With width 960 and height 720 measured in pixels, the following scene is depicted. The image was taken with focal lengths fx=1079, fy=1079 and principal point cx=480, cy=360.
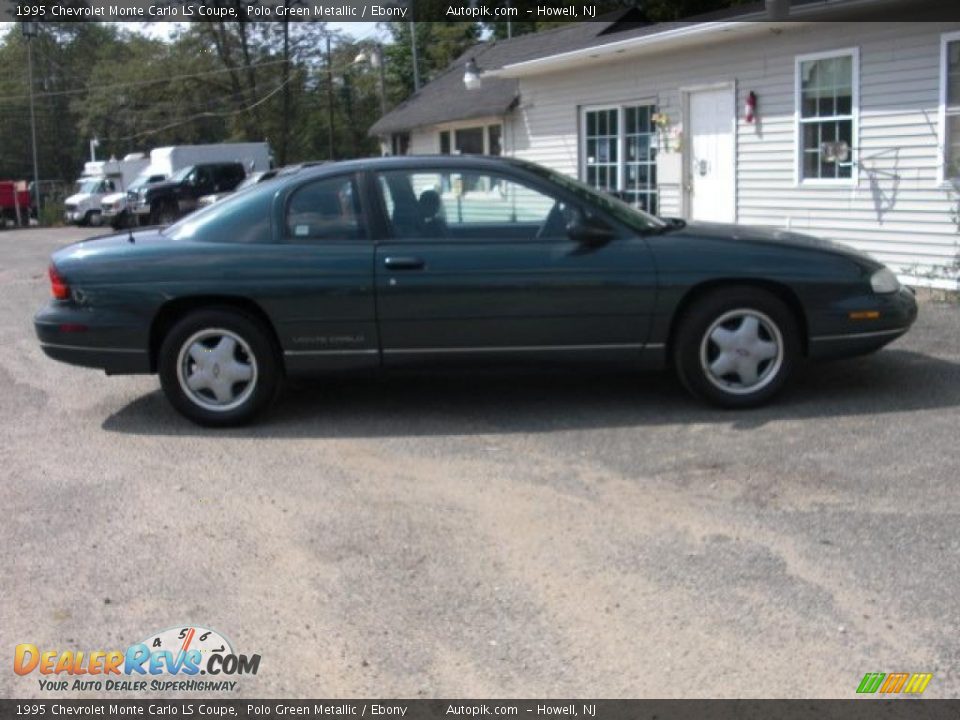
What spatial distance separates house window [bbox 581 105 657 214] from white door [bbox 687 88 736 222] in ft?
2.84

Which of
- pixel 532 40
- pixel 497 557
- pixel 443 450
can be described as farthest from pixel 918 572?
pixel 532 40

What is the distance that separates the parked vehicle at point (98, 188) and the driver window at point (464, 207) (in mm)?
34907

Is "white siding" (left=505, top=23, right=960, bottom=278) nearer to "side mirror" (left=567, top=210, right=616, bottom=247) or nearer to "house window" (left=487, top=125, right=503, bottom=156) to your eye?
"house window" (left=487, top=125, right=503, bottom=156)

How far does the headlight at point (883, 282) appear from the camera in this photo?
6.27m

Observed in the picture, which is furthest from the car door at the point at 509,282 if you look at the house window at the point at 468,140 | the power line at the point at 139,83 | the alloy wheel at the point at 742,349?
the power line at the point at 139,83

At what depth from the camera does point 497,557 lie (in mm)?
4375

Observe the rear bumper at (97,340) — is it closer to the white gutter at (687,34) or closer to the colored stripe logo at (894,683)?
the colored stripe logo at (894,683)

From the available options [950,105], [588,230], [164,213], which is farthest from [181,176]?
[588,230]

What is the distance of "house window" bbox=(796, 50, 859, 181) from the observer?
1154 cm

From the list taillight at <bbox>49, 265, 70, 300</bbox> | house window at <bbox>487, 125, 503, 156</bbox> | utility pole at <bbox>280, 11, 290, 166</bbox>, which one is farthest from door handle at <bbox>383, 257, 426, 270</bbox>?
utility pole at <bbox>280, 11, 290, 166</bbox>

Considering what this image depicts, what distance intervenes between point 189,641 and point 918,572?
2.68 metres

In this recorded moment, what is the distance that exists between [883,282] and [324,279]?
326 cm
